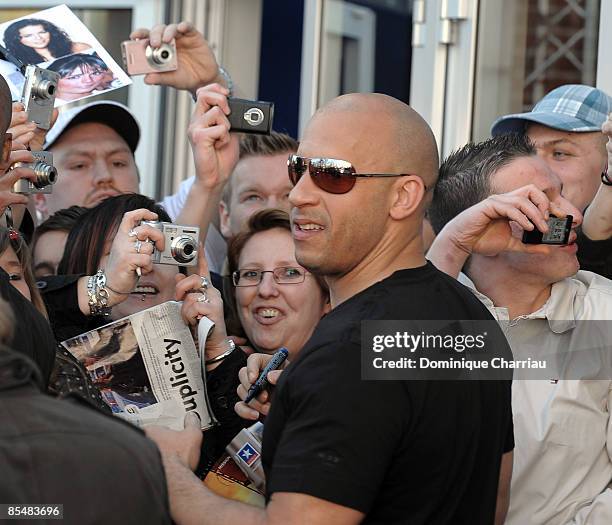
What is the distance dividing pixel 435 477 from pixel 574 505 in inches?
36.5

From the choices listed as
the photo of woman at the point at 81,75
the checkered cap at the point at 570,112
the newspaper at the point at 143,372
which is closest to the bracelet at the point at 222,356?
the newspaper at the point at 143,372

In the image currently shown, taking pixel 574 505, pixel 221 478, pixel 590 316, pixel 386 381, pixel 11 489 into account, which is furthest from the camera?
pixel 590 316

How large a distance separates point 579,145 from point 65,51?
5.88ft

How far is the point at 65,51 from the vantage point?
3934 mm

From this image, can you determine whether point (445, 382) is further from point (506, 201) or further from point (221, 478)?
point (506, 201)

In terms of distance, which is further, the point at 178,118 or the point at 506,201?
the point at 178,118

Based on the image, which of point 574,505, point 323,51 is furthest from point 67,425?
point 323,51

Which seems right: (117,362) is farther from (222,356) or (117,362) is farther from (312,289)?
(312,289)

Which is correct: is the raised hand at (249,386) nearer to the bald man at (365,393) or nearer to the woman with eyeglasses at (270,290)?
the bald man at (365,393)

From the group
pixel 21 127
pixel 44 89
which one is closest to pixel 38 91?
pixel 44 89

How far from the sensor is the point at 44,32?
3939mm

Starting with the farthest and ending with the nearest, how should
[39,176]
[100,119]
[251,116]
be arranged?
[100,119]
[251,116]
[39,176]

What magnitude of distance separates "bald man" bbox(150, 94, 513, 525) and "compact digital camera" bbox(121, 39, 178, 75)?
160cm

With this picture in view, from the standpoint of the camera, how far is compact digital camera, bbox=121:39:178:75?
13.9ft
